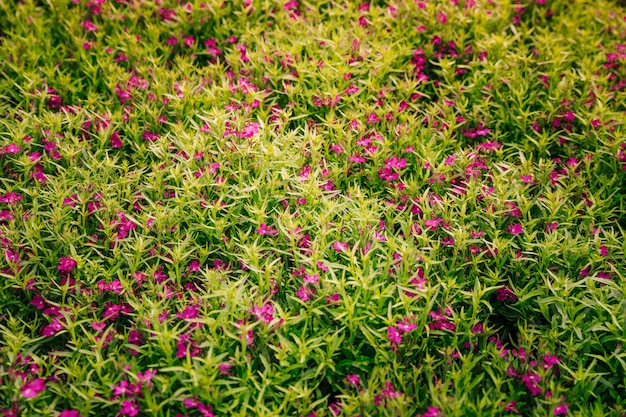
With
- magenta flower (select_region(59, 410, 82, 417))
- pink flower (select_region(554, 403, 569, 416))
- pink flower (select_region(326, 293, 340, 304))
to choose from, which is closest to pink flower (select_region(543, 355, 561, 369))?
pink flower (select_region(554, 403, 569, 416))

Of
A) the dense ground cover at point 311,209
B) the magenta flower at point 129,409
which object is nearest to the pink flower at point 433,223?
the dense ground cover at point 311,209

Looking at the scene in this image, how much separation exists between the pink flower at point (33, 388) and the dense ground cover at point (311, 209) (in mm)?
14

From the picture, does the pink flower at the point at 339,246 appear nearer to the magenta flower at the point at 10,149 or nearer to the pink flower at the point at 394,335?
the pink flower at the point at 394,335

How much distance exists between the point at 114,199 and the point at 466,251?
1.86 m

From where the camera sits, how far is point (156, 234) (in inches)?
127

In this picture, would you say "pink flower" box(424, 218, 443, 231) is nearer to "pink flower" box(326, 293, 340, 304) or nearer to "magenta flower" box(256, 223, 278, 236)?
"pink flower" box(326, 293, 340, 304)

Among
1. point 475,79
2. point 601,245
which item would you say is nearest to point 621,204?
point 601,245

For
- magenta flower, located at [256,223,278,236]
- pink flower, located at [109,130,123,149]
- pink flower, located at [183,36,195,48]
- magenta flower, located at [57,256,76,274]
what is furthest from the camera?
pink flower, located at [183,36,195,48]

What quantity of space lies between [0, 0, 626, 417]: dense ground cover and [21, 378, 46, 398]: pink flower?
14mm

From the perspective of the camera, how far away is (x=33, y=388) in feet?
8.33

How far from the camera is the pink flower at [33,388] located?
2.51 meters

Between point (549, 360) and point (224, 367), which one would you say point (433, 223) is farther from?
point (224, 367)

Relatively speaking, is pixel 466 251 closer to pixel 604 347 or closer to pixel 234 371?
pixel 604 347

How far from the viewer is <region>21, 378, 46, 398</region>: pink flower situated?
2.51 metres
